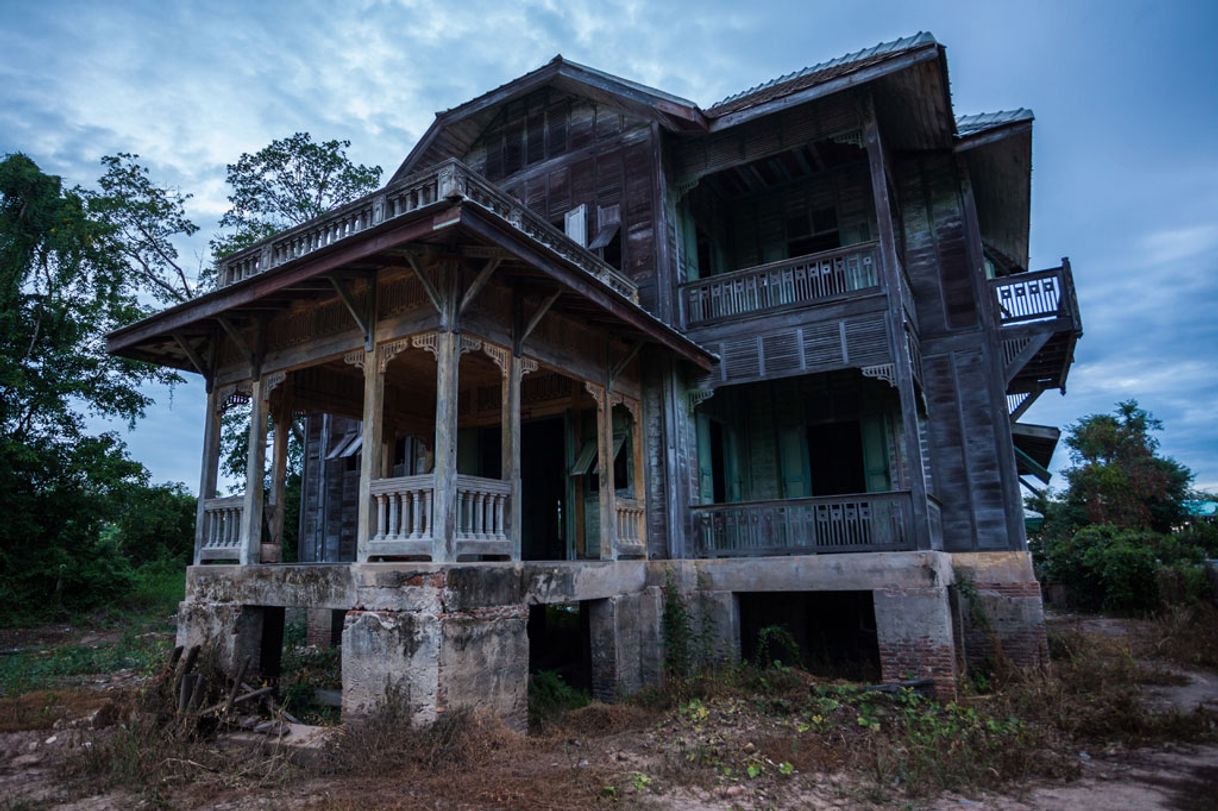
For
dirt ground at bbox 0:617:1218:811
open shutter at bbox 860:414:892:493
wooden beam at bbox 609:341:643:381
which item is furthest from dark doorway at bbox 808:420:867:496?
dirt ground at bbox 0:617:1218:811

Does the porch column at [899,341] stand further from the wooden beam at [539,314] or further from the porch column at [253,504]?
the porch column at [253,504]

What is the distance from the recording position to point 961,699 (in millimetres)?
9219

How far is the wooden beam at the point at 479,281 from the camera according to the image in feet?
25.8

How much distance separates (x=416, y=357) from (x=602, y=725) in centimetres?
562

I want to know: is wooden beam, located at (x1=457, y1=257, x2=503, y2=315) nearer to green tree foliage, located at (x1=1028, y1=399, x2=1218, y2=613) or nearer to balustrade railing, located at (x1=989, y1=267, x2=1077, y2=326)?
balustrade railing, located at (x1=989, y1=267, x2=1077, y2=326)

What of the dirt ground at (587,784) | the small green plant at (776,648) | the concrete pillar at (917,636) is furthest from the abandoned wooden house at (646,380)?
the dirt ground at (587,784)

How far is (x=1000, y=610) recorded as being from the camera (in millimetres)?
10773

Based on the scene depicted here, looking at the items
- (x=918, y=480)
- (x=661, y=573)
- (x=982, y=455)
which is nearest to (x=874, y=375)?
(x=918, y=480)

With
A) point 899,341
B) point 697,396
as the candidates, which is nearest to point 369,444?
point 697,396

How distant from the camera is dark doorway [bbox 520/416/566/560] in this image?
45.7 ft

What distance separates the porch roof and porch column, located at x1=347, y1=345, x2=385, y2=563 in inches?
42.1

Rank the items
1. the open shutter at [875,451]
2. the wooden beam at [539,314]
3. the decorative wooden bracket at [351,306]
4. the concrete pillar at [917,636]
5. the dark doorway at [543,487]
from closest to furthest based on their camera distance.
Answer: the decorative wooden bracket at [351,306] → the wooden beam at [539,314] → the concrete pillar at [917,636] → the open shutter at [875,451] → the dark doorway at [543,487]

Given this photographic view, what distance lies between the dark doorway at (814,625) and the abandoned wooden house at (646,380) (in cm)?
7

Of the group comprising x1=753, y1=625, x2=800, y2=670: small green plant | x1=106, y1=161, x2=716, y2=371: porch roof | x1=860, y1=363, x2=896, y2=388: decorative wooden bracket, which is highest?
x1=106, y1=161, x2=716, y2=371: porch roof
